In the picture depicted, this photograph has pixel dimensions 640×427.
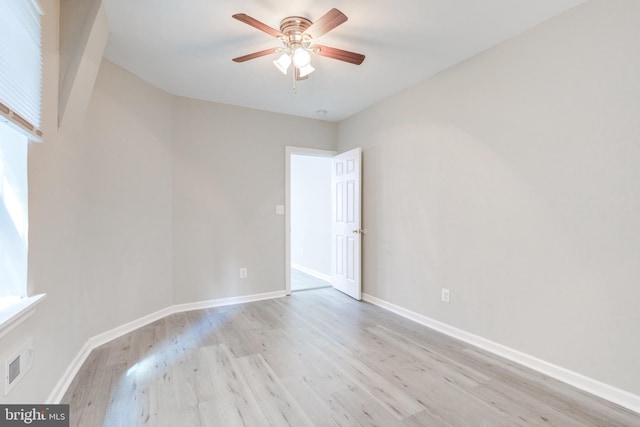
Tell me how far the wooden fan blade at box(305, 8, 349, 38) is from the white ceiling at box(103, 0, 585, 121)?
21cm

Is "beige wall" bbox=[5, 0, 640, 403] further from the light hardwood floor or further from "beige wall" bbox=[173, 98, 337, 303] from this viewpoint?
the light hardwood floor

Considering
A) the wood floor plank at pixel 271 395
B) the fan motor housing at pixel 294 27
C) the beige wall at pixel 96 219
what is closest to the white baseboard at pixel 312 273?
the beige wall at pixel 96 219

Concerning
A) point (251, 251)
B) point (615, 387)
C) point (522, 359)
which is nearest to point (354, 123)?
point (251, 251)

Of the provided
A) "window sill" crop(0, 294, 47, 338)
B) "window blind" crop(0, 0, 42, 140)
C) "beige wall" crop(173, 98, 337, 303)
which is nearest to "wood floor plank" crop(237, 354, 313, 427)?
"window sill" crop(0, 294, 47, 338)

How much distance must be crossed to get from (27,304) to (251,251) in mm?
2639

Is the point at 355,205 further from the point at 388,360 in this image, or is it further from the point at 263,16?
the point at 263,16

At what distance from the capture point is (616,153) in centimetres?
190

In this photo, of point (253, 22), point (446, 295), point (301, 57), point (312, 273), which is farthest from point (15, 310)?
point (312, 273)

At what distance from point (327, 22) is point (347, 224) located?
2802 millimetres

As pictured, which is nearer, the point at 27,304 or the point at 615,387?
the point at 27,304

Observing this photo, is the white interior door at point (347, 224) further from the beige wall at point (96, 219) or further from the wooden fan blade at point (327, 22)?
the beige wall at point (96, 219)

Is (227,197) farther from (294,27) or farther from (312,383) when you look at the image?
(312,383)

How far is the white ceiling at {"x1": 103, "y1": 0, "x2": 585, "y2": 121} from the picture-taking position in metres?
2.08

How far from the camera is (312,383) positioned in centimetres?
213
